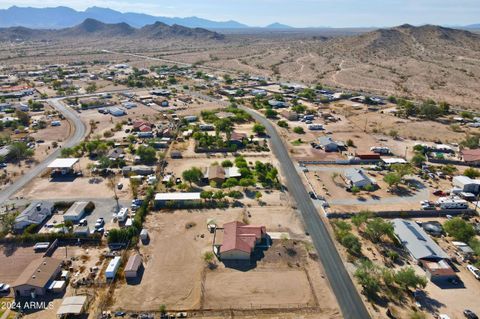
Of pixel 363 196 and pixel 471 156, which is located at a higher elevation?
pixel 471 156

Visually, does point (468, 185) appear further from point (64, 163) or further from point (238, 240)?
point (64, 163)

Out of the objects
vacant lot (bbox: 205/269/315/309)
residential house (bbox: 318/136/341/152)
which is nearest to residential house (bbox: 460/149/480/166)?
residential house (bbox: 318/136/341/152)

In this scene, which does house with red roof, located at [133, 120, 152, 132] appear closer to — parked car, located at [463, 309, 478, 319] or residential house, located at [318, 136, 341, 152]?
residential house, located at [318, 136, 341, 152]

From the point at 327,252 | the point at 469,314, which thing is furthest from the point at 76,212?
the point at 469,314

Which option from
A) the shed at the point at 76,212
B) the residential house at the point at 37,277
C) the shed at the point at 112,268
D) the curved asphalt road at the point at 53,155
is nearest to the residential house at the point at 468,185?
the shed at the point at 112,268

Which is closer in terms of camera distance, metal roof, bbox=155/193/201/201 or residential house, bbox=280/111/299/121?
metal roof, bbox=155/193/201/201

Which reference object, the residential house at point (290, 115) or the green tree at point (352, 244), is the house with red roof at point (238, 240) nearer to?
the green tree at point (352, 244)
